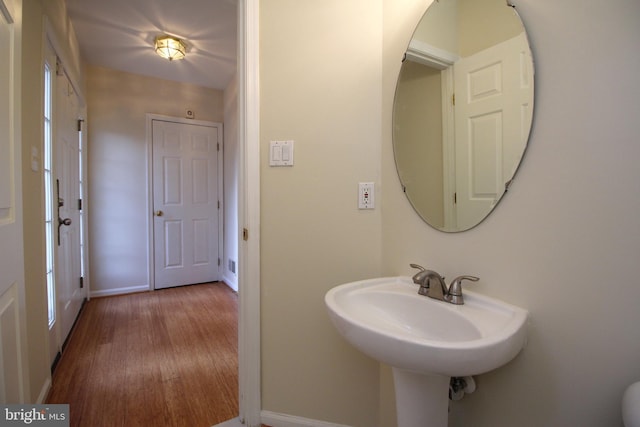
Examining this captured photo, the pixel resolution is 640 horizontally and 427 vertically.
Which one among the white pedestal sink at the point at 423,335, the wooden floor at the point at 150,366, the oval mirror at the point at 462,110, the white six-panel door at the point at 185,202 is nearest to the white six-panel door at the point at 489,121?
the oval mirror at the point at 462,110

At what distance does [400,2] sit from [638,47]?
0.84 metres

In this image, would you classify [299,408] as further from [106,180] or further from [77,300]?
[106,180]

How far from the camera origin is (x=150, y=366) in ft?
5.96

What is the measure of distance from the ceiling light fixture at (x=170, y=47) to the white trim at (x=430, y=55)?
7.64 ft

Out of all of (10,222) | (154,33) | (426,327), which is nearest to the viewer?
(10,222)

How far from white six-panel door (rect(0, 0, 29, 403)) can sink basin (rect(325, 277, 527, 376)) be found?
0.93 meters

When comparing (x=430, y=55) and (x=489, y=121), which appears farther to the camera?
(x=430, y=55)

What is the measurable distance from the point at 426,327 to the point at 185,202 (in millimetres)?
3267

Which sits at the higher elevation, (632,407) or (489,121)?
(489,121)

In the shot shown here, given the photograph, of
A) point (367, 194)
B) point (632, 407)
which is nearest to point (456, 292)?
point (632, 407)

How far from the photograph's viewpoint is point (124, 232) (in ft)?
10.5

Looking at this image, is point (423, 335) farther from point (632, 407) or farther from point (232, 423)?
point (232, 423)

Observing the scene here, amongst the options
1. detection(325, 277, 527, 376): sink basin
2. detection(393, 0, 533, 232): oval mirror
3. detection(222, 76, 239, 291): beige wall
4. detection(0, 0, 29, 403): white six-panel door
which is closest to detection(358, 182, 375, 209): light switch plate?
detection(393, 0, 533, 232): oval mirror

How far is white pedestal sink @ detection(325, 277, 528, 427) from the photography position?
0.66 m
